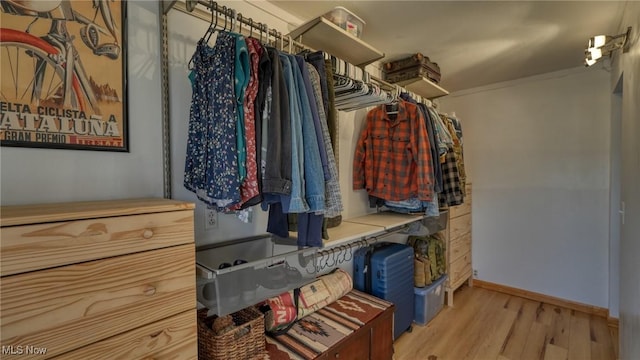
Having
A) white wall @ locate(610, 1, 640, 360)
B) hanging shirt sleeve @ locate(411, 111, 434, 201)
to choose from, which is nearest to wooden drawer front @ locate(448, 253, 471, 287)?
white wall @ locate(610, 1, 640, 360)

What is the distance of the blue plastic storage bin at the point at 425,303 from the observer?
235cm

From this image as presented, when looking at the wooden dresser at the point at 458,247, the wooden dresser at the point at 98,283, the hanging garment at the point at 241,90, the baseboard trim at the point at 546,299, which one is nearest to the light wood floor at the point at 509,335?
the baseboard trim at the point at 546,299

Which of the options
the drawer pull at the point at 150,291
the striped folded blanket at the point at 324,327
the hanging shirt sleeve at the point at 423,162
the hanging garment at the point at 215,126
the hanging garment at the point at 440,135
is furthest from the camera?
the hanging garment at the point at 440,135

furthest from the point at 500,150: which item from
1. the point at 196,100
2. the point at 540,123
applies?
the point at 196,100

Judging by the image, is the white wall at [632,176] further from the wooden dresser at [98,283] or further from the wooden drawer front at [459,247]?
the wooden dresser at [98,283]

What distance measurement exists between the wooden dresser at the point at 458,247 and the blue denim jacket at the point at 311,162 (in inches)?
82.9

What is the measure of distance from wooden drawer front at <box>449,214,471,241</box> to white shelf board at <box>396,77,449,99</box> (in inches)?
48.2

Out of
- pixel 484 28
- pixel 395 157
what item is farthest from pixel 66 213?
pixel 484 28

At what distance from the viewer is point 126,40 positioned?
41.9 inches

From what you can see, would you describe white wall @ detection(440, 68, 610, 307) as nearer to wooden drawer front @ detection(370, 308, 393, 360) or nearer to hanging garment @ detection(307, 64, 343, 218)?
wooden drawer front @ detection(370, 308, 393, 360)

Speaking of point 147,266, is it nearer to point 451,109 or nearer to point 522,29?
point 522,29

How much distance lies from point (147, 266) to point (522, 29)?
249 cm

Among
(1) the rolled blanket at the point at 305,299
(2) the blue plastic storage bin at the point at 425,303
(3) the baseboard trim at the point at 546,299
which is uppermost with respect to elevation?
(1) the rolled blanket at the point at 305,299

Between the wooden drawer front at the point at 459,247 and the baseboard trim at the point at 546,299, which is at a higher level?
the wooden drawer front at the point at 459,247
